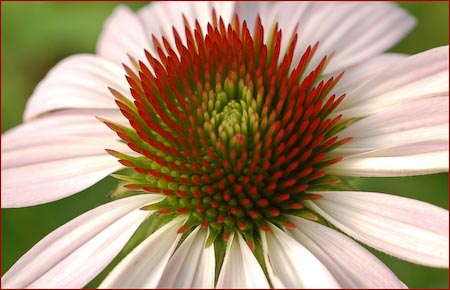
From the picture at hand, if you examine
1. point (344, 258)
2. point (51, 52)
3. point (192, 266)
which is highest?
point (51, 52)

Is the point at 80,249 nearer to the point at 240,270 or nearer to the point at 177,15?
the point at 240,270

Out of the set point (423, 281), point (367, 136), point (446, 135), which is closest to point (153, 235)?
point (367, 136)

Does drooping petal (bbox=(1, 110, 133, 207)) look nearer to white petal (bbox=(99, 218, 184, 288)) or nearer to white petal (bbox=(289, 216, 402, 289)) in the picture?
white petal (bbox=(99, 218, 184, 288))

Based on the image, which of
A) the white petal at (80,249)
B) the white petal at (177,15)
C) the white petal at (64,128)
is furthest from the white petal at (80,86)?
the white petal at (80,249)

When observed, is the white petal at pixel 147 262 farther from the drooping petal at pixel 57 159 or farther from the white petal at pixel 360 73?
the white petal at pixel 360 73

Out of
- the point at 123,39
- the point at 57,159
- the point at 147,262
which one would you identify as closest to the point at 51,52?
the point at 123,39

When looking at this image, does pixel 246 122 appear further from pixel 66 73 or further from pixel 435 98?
pixel 66 73

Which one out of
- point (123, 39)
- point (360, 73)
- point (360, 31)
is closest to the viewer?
point (360, 73)
